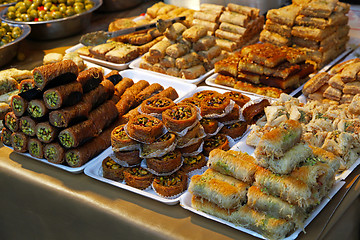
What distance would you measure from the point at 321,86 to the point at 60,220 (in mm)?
2307

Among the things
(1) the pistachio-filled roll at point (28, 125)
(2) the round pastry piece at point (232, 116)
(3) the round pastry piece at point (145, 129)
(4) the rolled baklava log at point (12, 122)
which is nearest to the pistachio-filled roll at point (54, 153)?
(1) the pistachio-filled roll at point (28, 125)

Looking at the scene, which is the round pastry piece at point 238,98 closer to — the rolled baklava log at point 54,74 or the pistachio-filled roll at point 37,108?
the rolled baklava log at point 54,74

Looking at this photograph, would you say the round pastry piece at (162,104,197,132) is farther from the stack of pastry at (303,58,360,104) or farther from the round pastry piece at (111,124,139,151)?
the stack of pastry at (303,58,360,104)

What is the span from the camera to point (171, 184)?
2.44 metres

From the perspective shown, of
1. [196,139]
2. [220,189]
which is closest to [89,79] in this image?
[196,139]

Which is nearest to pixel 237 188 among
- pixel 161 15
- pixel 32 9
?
pixel 161 15

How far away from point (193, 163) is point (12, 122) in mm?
1308

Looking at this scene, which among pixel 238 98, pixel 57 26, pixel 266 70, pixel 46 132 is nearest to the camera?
pixel 46 132

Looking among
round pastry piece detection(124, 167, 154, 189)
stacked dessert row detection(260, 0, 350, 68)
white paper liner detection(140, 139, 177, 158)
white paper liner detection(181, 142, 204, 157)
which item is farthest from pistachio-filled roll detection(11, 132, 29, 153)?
stacked dessert row detection(260, 0, 350, 68)

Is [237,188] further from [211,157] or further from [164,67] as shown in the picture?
[164,67]

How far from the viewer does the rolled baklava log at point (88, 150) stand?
2.67 m

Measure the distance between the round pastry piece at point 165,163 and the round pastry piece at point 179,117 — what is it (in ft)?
0.56

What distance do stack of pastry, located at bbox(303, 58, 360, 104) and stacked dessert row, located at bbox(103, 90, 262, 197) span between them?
933 millimetres

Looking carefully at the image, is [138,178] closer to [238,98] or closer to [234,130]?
[234,130]
